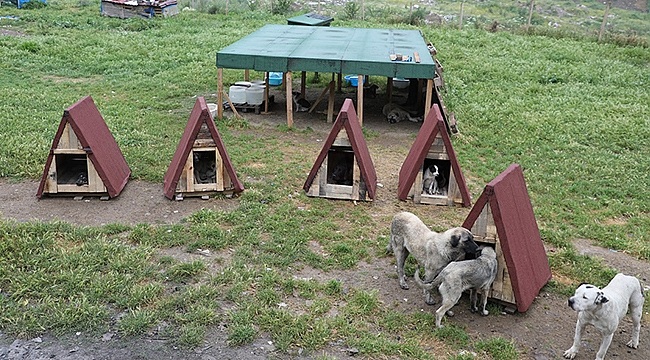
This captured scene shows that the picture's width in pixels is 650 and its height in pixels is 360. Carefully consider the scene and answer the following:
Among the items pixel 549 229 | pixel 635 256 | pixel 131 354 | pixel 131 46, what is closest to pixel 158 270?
pixel 131 354

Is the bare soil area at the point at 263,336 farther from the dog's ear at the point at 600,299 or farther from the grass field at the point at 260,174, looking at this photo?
the dog's ear at the point at 600,299

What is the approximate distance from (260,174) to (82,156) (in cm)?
271

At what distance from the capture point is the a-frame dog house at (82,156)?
8.44 metres

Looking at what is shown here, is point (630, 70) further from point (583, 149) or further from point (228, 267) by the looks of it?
point (228, 267)

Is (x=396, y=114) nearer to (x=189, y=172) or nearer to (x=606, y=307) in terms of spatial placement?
(x=189, y=172)

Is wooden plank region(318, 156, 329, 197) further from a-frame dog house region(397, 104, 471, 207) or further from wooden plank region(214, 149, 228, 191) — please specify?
wooden plank region(214, 149, 228, 191)

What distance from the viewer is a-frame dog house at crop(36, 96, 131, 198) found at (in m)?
8.44

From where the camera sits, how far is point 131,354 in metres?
5.42

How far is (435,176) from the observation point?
364 inches

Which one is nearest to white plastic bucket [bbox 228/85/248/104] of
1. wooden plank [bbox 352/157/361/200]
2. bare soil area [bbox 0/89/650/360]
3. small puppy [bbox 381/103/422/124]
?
small puppy [bbox 381/103/422/124]

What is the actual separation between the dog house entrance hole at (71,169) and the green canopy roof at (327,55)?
4.24 meters

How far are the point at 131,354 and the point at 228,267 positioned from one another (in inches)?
67.7

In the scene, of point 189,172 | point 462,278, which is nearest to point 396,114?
point 189,172

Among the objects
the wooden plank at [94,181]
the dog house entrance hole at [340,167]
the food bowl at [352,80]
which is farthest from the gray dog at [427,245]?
the food bowl at [352,80]
